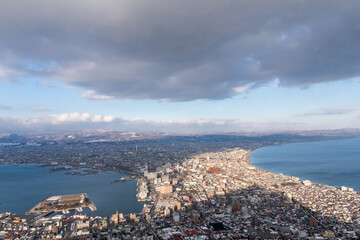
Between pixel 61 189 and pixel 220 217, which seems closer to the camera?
pixel 220 217

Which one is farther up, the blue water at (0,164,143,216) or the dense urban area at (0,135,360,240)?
the dense urban area at (0,135,360,240)

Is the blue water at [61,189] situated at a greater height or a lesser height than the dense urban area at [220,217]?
lesser

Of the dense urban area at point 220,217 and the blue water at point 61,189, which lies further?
the blue water at point 61,189

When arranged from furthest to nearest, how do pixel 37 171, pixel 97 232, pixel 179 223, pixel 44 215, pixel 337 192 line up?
1. pixel 37 171
2. pixel 337 192
3. pixel 44 215
4. pixel 179 223
5. pixel 97 232

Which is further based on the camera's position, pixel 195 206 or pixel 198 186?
pixel 198 186

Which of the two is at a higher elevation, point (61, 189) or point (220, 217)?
point (220, 217)

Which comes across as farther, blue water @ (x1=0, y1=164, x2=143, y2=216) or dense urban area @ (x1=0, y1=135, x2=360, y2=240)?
blue water @ (x1=0, y1=164, x2=143, y2=216)

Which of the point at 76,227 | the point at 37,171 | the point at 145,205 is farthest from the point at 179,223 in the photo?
the point at 37,171

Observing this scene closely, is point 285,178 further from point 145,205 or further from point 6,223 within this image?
point 6,223
